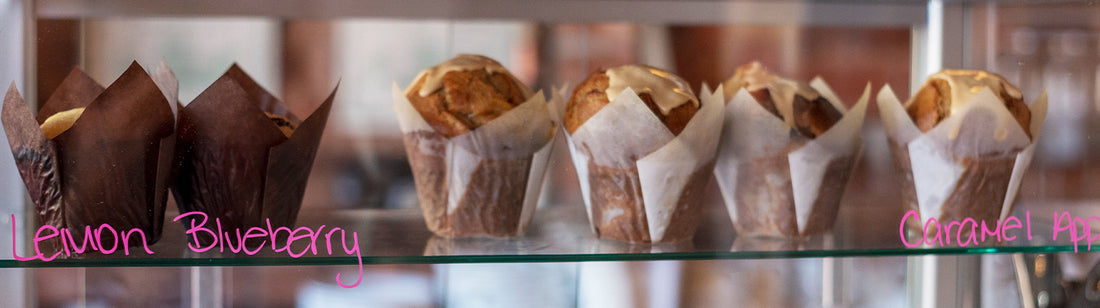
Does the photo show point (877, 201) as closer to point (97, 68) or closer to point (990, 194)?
point (990, 194)

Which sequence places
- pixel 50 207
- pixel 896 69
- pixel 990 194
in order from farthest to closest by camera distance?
pixel 896 69
pixel 990 194
pixel 50 207

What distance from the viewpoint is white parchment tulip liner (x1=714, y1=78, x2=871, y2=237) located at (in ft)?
2.27

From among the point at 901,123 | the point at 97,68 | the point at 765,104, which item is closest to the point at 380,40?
the point at 97,68

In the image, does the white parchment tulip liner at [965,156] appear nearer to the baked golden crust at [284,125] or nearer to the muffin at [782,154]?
the muffin at [782,154]

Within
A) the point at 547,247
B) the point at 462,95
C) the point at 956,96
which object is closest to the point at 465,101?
the point at 462,95

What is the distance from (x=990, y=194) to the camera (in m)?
0.72

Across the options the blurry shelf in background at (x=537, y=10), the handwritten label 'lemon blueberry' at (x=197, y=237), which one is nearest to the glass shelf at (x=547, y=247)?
the handwritten label 'lemon blueberry' at (x=197, y=237)

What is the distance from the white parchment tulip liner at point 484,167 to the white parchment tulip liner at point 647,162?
0.13 feet

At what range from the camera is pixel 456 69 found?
0.67 metres

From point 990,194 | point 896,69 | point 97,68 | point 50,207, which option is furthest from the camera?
point 896,69

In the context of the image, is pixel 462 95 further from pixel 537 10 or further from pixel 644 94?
pixel 537 10

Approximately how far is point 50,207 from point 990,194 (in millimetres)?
814

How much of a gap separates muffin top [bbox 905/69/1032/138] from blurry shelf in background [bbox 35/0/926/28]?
23 cm

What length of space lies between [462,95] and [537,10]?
26cm
